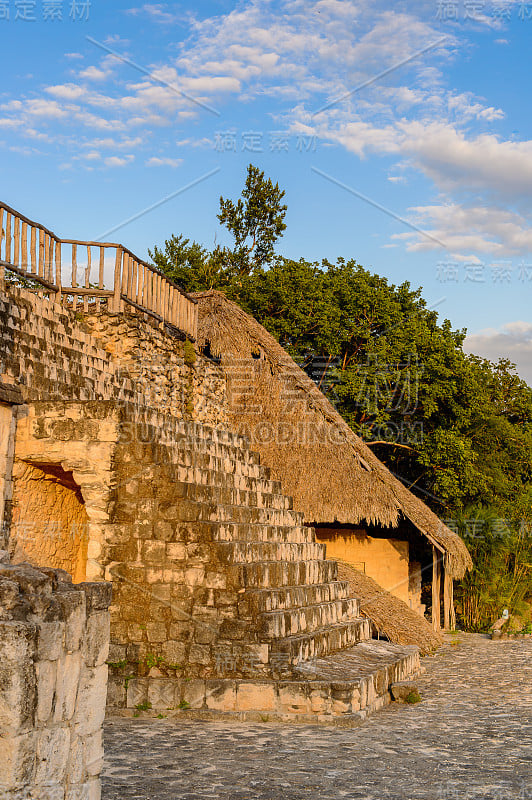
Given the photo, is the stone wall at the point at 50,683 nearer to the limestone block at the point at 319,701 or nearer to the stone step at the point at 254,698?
the stone step at the point at 254,698

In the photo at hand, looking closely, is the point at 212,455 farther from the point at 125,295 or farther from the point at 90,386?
the point at 125,295

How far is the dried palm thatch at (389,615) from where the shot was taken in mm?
10703

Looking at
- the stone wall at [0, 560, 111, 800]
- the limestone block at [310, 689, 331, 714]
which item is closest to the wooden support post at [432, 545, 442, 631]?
the limestone block at [310, 689, 331, 714]

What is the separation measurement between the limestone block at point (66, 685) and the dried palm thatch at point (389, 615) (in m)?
7.50

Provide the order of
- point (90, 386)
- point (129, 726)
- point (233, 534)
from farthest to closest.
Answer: point (90, 386), point (233, 534), point (129, 726)

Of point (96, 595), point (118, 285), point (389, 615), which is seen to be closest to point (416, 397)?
point (389, 615)

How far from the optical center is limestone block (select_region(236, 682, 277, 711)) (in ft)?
21.9

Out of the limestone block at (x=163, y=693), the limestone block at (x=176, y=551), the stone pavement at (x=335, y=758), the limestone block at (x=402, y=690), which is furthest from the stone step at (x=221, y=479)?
the limestone block at (x=402, y=690)

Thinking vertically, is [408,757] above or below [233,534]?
below

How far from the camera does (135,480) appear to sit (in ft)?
23.6

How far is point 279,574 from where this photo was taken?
779 cm

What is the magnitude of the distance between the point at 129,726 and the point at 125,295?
5.85m

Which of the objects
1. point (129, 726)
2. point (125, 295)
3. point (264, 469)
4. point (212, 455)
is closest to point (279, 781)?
point (129, 726)

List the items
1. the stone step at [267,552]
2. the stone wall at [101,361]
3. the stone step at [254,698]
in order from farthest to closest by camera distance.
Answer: the stone wall at [101,361] → the stone step at [267,552] → the stone step at [254,698]
